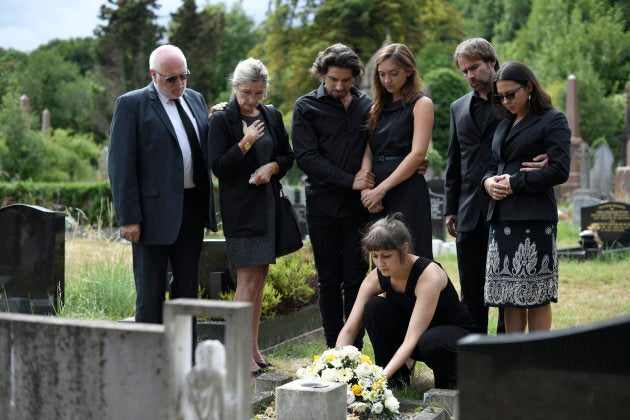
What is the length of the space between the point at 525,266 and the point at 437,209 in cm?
883

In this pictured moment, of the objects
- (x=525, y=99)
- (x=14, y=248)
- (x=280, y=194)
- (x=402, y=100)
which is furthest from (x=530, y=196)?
(x=14, y=248)

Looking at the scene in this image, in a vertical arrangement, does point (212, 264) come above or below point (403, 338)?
above

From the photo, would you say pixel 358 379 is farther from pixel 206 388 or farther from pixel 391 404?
pixel 206 388

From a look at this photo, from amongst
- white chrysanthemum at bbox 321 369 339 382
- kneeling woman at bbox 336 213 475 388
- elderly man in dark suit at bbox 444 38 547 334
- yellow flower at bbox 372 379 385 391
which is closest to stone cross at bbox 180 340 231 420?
white chrysanthemum at bbox 321 369 339 382

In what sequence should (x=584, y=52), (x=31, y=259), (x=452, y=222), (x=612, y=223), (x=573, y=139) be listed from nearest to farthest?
(x=452, y=222)
(x=31, y=259)
(x=612, y=223)
(x=573, y=139)
(x=584, y=52)

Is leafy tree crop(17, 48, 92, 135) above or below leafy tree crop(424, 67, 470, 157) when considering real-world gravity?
above

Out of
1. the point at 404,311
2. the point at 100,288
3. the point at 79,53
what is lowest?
the point at 100,288

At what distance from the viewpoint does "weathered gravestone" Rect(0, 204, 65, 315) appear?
21.1ft

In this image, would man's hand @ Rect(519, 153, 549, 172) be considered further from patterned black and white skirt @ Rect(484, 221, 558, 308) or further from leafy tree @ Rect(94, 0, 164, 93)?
leafy tree @ Rect(94, 0, 164, 93)

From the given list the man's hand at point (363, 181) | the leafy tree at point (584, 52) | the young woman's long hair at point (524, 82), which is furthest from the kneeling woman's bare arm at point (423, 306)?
the leafy tree at point (584, 52)

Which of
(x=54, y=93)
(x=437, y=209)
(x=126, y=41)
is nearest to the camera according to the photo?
(x=437, y=209)

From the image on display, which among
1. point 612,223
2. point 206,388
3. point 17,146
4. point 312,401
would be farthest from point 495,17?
point 206,388

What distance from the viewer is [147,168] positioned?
15.0ft

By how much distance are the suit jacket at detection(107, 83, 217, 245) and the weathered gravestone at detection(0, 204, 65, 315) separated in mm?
2122
